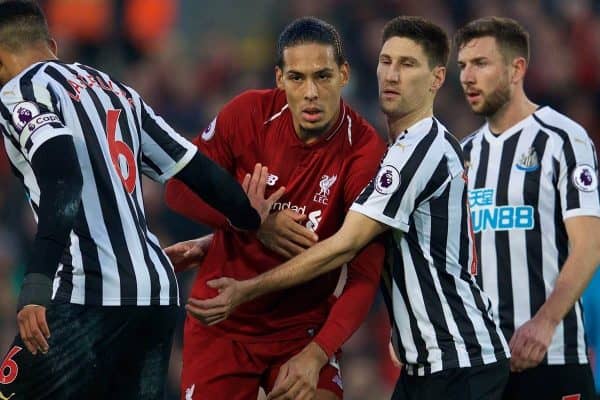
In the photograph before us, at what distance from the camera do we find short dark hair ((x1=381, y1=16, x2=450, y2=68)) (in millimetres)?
5281

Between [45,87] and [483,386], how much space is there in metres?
2.16

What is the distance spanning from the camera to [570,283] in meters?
5.49

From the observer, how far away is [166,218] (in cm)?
1009

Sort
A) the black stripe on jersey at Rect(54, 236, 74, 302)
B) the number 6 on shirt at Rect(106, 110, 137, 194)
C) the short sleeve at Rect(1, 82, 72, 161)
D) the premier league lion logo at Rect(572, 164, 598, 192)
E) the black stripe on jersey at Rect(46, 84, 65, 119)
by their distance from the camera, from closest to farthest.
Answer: the short sleeve at Rect(1, 82, 72, 161) → the black stripe on jersey at Rect(46, 84, 65, 119) → the black stripe on jersey at Rect(54, 236, 74, 302) → the number 6 on shirt at Rect(106, 110, 137, 194) → the premier league lion logo at Rect(572, 164, 598, 192)

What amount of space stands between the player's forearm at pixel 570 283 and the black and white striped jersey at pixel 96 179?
5.85ft

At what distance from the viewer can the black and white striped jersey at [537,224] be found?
5.71m

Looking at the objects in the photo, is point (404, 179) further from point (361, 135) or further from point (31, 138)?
point (31, 138)

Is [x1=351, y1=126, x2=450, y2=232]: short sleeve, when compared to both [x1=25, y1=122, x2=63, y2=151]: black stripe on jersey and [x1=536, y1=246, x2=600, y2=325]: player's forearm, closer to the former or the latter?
[x1=536, y1=246, x2=600, y2=325]: player's forearm

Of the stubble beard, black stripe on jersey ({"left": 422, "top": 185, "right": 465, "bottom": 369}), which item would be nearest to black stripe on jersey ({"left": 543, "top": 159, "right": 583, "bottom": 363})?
the stubble beard

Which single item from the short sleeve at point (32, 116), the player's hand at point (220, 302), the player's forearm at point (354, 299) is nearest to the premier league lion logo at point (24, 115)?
the short sleeve at point (32, 116)

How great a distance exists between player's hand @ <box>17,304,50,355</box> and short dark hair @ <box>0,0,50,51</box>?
1.15 m

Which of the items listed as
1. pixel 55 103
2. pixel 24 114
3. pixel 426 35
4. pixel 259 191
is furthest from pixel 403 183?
pixel 24 114

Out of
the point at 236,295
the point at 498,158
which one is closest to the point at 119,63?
the point at 498,158

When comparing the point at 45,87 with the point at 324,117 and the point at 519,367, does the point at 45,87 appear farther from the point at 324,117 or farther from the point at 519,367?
the point at 519,367
